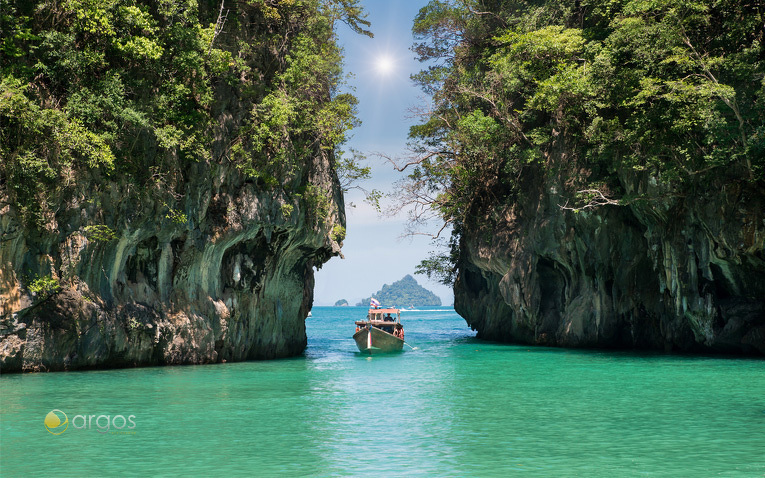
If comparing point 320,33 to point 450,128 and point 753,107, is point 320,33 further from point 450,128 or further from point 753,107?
point 753,107

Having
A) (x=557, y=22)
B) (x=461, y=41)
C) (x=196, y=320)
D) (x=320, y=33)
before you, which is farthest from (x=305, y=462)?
(x=461, y=41)

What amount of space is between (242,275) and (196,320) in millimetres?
2968

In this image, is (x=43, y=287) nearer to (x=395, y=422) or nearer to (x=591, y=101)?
(x=395, y=422)

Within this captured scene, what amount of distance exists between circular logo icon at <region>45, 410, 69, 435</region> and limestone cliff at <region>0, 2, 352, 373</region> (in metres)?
5.62

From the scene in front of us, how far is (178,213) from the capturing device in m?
21.1

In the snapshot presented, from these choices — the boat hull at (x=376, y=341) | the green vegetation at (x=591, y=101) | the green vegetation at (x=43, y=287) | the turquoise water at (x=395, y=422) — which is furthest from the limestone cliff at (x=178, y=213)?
the green vegetation at (x=591, y=101)

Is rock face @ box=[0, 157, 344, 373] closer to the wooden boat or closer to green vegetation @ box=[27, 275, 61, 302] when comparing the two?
green vegetation @ box=[27, 275, 61, 302]

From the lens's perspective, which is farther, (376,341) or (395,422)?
(376,341)

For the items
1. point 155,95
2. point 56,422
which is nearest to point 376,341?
point 155,95

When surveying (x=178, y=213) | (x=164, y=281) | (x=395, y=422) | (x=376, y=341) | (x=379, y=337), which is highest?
(x=178, y=213)

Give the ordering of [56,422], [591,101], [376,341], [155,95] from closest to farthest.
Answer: [56,422], [155,95], [591,101], [376,341]

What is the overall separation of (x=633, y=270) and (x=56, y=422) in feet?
76.5

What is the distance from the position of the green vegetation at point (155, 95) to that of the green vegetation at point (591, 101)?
321 inches

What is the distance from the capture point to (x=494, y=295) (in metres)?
40.2
